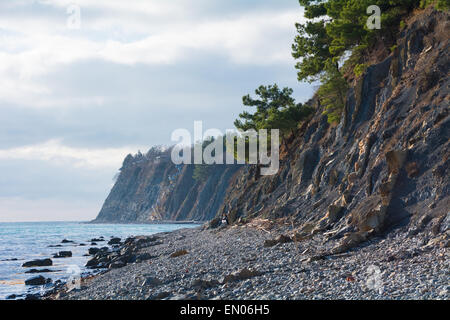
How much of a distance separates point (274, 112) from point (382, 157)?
2548 centimetres

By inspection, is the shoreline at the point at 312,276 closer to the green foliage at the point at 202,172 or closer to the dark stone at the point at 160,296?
the dark stone at the point at 160,296

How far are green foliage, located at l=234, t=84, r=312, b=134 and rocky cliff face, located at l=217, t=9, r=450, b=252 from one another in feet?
23.5

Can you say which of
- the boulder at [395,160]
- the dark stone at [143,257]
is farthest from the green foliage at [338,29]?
the dark stone at [143,257]

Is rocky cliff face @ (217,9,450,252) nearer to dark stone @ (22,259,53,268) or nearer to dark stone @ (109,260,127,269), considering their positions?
dark stone @ (109,260,127,269)

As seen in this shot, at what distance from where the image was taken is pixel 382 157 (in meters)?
24.3

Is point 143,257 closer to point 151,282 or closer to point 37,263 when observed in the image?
point 37,263

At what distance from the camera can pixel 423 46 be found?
28.6 m

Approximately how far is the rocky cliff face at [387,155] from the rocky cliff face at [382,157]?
0.17 feet

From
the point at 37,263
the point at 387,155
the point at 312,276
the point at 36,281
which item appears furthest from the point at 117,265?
the point at 312,276

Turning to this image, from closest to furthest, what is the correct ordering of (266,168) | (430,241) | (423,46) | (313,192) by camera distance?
(430,241), (423,46), (313,192), (266,168)

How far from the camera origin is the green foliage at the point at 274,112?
48.5 metres
